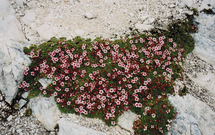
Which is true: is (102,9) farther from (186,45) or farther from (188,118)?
(188,118)

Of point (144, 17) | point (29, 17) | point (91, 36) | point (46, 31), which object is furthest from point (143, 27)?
point (29, 17)

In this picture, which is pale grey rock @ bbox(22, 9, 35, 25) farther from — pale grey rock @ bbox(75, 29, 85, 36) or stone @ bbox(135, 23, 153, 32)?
stone @ bbox(135, 23, 153, 32)

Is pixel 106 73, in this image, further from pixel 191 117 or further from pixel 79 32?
pixel 191 117

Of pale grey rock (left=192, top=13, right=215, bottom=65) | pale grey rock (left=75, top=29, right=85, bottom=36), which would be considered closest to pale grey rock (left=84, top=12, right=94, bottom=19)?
pale grey rock (left=75, top=29, right=85, bottom=36)

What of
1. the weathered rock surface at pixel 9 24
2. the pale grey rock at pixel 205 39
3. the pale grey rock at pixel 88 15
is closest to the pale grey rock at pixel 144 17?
the pale grey rock at pixel 205 39

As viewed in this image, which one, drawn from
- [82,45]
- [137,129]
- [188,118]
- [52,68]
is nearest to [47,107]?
[52,68]

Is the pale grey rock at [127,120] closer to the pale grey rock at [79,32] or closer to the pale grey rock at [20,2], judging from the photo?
the pale grey rock at [79,32]
